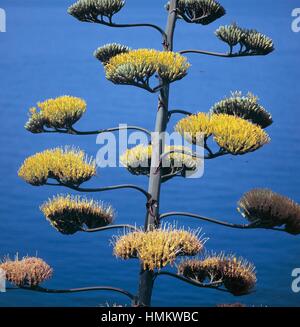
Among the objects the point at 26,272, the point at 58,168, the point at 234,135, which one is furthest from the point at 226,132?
the point at 26,272

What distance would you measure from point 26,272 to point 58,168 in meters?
0.60

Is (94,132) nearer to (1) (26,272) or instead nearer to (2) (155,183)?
(2) (155,183)

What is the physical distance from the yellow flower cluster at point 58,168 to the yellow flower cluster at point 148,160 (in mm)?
282

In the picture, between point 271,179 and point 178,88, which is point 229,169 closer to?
point 271,179

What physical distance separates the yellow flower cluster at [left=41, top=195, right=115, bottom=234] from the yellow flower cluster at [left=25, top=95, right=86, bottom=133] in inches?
17.1

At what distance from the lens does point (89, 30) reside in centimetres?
488

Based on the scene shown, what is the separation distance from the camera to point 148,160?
439cm

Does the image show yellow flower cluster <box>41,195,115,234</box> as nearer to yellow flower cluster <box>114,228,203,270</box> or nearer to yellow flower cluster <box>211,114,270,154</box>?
yellow flower cluster <box>114,228,203,270</box>

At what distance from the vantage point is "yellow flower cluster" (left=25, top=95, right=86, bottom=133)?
423 cm

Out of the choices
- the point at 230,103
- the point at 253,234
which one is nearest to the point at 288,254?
the point at 253,234

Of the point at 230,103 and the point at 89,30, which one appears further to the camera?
the point at 89,30

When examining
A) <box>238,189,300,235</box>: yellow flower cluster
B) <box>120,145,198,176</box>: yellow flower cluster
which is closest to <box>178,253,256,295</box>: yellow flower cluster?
<box>238,189,300,235</box>: yellow flower cluster

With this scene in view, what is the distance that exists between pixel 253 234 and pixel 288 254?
251mm
